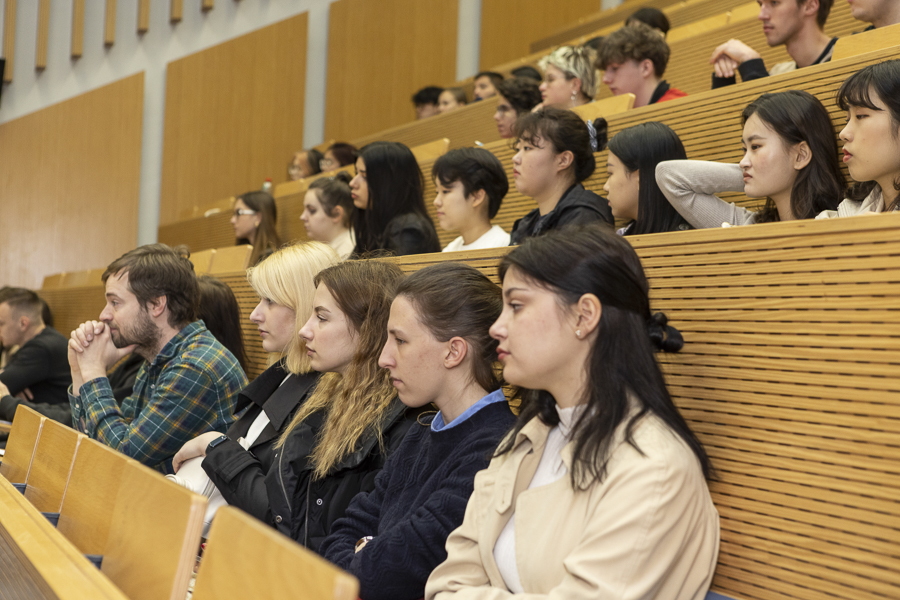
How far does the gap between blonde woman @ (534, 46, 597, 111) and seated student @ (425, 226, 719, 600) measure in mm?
2400

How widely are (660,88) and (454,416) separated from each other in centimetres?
209

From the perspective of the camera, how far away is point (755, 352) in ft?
3.79

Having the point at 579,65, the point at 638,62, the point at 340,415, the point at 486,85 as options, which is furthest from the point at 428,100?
the point at 340,415

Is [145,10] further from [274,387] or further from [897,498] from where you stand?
[897,498]

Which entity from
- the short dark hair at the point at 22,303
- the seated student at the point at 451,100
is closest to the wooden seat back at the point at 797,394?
the short dark hair at the point at 22,303

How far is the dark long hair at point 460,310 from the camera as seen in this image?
4.76 feet

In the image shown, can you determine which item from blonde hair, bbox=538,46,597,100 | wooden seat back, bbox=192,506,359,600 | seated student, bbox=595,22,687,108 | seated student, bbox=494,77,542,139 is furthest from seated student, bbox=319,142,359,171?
wooden seat back, bbox=192,506,359,600

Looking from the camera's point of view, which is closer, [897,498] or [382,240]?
[897,498]

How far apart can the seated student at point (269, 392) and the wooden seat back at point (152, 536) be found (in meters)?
0.54

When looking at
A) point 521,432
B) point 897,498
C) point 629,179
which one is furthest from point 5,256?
point 897,498

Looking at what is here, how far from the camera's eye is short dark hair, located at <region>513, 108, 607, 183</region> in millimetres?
2443

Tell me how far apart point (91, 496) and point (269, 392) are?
26.1 inches

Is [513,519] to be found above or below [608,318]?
below

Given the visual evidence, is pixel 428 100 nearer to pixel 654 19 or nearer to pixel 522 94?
pixel 654 19
